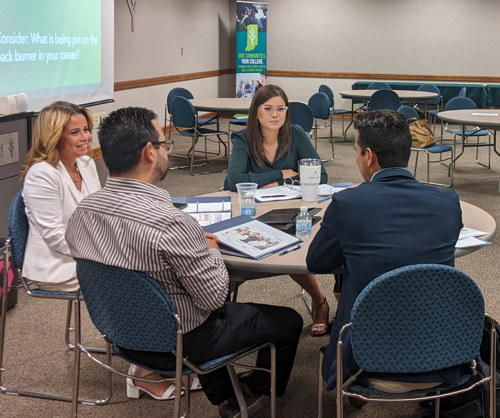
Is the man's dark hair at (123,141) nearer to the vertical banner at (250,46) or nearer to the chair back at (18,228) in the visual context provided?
the chair back at (18,228)

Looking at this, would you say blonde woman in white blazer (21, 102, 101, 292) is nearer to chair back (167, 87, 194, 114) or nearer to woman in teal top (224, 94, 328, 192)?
woman in teal top (224, 94, 328, 192)

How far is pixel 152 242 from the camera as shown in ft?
6.03

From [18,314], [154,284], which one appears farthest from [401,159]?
[18,314]

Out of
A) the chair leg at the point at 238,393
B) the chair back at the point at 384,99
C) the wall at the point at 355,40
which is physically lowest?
the chair leg at the point at 238,393

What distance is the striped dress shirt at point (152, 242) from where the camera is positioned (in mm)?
1858

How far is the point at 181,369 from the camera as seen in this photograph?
1976 millimetres

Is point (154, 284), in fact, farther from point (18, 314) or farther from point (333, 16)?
point (333, 16)

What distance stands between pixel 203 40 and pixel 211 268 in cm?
1081

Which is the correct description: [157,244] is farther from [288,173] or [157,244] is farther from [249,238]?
[288,173]

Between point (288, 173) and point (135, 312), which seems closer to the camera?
point (135, 312)

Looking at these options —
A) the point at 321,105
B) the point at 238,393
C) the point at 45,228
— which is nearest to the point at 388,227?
the point at 238,393

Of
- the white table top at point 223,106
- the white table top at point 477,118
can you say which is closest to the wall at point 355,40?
the white table top at point 223,106

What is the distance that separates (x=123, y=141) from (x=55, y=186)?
2.99 feet

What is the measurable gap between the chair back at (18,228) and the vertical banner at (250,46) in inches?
406
